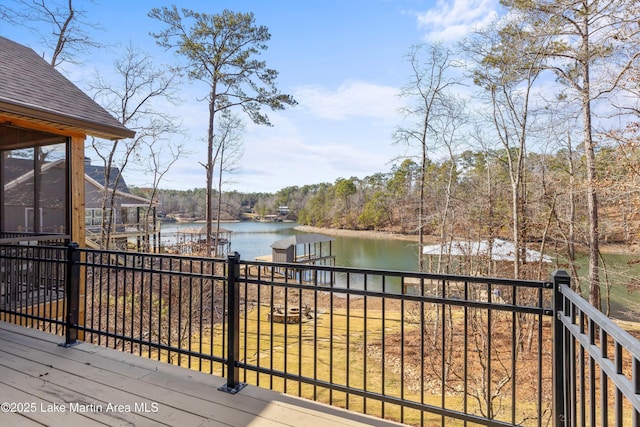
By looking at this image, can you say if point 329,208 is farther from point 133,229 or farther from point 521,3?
point 521,3

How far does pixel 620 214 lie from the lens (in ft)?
26.1

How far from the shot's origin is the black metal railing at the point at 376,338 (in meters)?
1.67

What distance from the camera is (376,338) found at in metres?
10.0

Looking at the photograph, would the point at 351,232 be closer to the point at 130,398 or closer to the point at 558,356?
the point at 130,398

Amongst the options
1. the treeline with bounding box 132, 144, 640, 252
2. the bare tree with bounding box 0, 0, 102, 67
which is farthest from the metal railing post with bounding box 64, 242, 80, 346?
the bare tree with bounding box 0, 0, 102, 67

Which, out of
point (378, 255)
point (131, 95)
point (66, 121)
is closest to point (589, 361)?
point (66, 121)

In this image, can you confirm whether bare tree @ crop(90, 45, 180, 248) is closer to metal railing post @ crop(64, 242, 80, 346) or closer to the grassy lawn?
the grassy lawn

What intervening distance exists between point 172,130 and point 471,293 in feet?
42.6

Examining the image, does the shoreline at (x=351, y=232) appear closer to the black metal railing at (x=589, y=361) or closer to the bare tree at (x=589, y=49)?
the bare tree at (x=589, y=49)

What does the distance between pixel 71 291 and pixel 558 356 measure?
3.70 m

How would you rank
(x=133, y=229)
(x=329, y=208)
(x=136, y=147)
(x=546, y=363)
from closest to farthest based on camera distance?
(x=546, y=363) < (x=136, y=147) < (x=133, y=229) < (x=329, y=208)

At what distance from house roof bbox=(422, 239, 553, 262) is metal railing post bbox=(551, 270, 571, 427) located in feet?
24.7

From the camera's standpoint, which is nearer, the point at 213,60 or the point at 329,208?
the point at 213,60

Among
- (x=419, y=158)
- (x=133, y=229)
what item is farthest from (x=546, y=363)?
(x=133, y=229)
